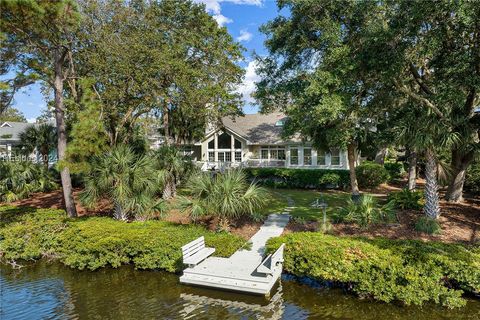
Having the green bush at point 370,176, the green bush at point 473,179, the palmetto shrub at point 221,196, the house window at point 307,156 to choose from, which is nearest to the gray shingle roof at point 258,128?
the house window at point 307,156

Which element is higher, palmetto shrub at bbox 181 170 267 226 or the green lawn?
palmetto shrub at bbox 181 170 267 226

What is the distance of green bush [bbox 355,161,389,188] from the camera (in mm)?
25469

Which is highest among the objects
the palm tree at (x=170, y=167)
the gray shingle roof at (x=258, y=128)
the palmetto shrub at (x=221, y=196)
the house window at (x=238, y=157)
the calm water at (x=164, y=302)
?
the gray shingle roof at (x=258, y=128)

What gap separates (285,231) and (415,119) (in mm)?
7413

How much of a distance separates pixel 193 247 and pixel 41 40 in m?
11.6

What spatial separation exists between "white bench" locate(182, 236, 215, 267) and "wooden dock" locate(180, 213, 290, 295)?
0.68 ft

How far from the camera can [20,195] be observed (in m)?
22.8

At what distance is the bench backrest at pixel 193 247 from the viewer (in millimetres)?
11133

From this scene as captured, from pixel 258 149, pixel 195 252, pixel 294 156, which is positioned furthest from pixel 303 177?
pixel 195 252

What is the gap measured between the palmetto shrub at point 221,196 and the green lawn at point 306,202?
339 cm

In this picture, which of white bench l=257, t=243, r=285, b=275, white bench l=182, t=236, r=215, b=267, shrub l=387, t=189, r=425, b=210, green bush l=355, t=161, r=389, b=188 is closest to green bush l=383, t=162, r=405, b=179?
green bush l=355, t=161, r=389, b=188

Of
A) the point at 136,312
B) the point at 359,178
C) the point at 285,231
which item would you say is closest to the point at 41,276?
the point at 136,312

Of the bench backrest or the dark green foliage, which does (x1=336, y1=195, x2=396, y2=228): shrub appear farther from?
the dark green foliage

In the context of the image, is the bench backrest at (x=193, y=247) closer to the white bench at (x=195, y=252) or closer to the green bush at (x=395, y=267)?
the white bench at (x=195, y=252)
